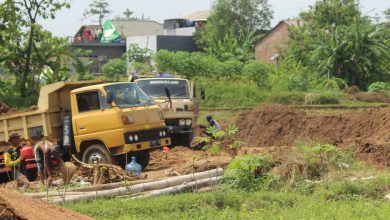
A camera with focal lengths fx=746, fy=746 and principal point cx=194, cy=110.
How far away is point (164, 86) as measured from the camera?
23094mm

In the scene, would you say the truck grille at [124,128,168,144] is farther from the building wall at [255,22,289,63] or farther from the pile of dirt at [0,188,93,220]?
the building wall at [255,22,289,63]

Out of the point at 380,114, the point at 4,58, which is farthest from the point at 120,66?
the point at 380,114

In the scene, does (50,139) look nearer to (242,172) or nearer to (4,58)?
(242,172)

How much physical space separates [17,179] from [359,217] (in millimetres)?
→ 7876

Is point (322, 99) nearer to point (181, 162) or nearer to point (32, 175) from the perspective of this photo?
point (181, 162)

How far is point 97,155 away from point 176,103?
16.0 feet

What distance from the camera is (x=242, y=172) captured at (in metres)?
14.5

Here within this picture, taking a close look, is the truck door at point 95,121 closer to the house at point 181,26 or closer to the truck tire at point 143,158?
the truck tire at point 143,158

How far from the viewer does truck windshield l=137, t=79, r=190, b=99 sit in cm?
2300

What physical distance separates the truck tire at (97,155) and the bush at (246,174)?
411cm

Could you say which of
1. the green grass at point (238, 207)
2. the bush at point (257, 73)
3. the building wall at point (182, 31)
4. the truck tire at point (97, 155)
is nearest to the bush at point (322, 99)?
the bush at point (257, 73)

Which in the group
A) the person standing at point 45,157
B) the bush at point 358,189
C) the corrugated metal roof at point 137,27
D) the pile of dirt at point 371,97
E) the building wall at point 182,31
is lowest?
the pile of dirt at point 371,97

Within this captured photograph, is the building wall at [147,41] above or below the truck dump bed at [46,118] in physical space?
above

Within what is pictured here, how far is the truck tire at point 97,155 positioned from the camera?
18000mm
